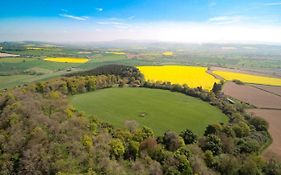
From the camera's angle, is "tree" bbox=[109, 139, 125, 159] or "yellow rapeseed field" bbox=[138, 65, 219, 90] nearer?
"tree" bbox=[109, 139, 125, 159]

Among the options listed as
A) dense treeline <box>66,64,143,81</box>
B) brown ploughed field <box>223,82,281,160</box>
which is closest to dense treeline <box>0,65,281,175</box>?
brown ploughed field <box>223,82,281,160</box>

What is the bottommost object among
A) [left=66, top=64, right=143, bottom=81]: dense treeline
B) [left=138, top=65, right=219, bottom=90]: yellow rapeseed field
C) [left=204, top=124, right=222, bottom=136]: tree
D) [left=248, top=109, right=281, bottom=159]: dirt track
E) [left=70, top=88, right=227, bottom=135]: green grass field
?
[left=248, top=109, right=281, bottom=159]: dirt track

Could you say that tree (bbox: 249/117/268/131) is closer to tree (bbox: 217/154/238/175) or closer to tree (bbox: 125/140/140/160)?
tree (bbox: 217/154/238/175)

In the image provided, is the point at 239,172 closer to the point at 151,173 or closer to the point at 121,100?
the point at 151,173

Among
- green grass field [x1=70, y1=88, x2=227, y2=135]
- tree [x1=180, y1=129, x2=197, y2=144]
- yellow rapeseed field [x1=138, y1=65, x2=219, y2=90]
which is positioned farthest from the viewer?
yellow rapeseed field [x1=138, y1=65, x2=219, y2=90]

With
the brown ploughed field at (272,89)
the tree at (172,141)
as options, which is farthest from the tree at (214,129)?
the brown ploughed field at (272,89)

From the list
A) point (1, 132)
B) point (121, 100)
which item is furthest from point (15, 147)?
point (121, 100)

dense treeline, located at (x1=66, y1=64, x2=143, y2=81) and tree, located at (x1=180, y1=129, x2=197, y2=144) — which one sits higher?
dense treeline, located at (x1=66, y1=64, x2=143, y2=81)
